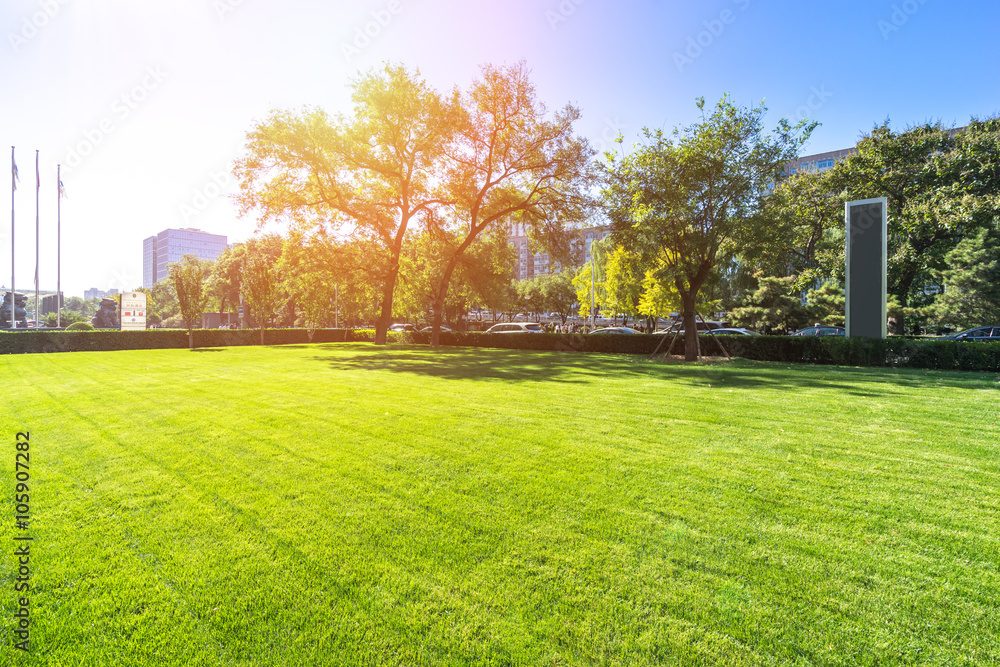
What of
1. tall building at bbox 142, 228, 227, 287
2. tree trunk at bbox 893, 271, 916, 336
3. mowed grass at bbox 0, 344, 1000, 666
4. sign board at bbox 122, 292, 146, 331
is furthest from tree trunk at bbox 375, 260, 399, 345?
tall building at bbox 142, 228, 227, 287

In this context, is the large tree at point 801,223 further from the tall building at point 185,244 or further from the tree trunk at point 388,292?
the tall building at point 185,244

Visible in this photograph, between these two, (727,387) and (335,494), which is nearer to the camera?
(335,494)

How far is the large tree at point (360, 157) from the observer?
25.5 meters

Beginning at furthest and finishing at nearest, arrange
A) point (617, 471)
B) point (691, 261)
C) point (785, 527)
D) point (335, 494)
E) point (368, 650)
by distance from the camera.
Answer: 1. point (691, 261)
2. point (617, 471)
3. point (335, 494)
4. point (785, 527)
5. point (368, 650)

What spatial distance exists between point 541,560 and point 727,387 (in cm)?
1005

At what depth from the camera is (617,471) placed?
492 cm

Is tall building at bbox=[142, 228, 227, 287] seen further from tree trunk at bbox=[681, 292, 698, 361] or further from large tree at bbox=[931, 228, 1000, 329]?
large tree at bbox=[931, 228, 1000, 329]

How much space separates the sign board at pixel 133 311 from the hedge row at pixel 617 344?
1.35 metres

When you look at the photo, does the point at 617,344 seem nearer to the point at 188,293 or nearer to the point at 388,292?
the point at 388,292

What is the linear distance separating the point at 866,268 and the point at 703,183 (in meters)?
7.27

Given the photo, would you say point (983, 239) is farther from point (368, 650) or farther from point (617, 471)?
point (368, 650)

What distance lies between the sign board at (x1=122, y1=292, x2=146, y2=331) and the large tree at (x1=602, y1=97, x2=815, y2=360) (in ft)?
110

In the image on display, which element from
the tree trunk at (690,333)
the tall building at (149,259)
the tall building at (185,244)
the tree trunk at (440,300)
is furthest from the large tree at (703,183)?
the tall building at (149,259)

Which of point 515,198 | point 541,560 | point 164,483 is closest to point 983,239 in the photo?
point 515,198
